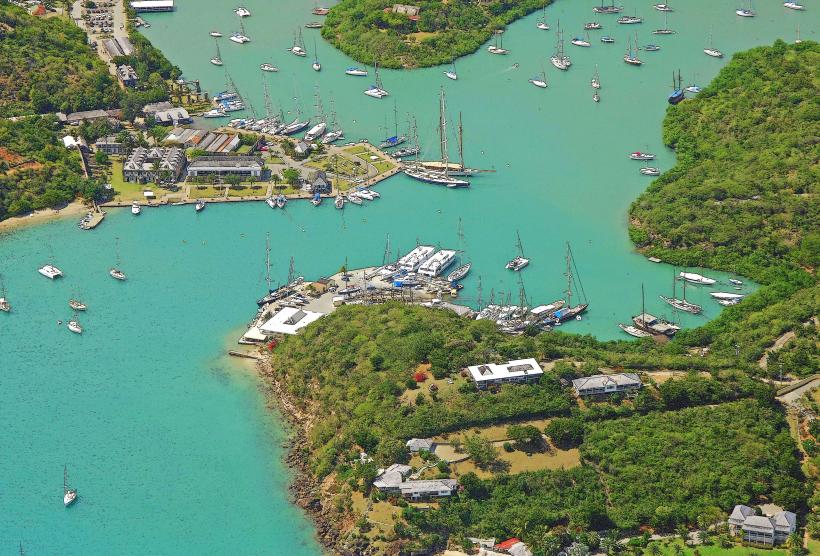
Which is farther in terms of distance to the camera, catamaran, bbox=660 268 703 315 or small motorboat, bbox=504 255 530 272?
small motorboat, bbox=504 255 530 272

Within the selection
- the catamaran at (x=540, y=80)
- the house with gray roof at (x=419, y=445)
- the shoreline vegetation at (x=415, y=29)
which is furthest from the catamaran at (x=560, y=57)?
the house with gray roof at (x=419, y=445)

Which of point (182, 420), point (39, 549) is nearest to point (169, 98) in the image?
point (182, 420)

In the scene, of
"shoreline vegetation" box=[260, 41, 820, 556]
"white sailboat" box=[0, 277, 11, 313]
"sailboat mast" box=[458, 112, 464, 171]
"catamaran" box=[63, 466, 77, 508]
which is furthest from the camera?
"sailboat mast" box=[458, 112, 464, 171]

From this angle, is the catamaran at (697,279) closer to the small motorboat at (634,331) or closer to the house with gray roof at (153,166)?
the small motorboat at (634,331)

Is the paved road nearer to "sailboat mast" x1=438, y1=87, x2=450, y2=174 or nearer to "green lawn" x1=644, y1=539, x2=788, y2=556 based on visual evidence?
"green lawn" x1=644, y1=539, x2=788, y2=556

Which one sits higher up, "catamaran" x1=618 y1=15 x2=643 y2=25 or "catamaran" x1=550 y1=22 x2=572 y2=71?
"catamaran" x1=618 y1=15 x2=643 y2=25

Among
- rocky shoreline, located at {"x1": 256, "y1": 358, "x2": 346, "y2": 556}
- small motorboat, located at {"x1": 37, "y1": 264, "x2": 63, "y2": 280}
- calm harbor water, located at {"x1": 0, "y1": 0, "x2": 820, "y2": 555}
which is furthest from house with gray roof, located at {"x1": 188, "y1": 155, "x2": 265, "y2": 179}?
rocky shoreline, located at {"x1": 256, "y1": 358, "x2": 346, "y2": 556}

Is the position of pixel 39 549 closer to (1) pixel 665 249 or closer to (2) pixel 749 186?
(1) pixel 665 249
